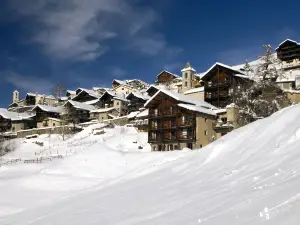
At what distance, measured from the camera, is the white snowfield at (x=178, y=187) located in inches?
419

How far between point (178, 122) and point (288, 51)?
38657 mm

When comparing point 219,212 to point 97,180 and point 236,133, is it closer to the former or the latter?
point 236,133

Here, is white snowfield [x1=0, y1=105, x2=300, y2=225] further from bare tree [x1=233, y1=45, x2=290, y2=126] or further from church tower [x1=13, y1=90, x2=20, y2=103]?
church tower [x1=13, y1=90, x2=20, y2=103]

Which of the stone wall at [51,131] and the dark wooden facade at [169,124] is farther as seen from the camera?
the stone wall at [51,131]

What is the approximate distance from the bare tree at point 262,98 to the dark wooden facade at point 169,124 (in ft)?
23.9

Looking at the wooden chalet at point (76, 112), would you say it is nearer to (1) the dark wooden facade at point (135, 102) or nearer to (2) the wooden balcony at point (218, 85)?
(1) the dark wooden facade at point (135, 102)

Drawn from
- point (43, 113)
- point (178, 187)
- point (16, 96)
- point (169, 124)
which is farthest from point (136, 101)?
point (178, 187)

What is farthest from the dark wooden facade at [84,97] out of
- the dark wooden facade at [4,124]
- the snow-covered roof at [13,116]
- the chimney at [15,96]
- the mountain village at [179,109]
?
the chimney at [15,96]

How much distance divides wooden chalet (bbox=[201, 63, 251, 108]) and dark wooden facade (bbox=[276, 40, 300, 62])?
20862mm

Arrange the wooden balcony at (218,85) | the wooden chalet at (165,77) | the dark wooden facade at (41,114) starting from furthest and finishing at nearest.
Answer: the wooden chalet at (165,77) < the dark wooden facade at (41,114) < the wooden balcony at (218,85)

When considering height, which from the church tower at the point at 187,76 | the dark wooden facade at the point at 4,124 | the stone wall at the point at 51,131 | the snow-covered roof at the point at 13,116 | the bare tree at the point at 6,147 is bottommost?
the bare tree at the point at 6,147

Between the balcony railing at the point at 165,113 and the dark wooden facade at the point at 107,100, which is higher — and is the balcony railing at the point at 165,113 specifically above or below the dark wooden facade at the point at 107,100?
below

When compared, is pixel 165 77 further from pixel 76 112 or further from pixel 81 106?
pixel 76 112

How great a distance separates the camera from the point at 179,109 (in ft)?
190
